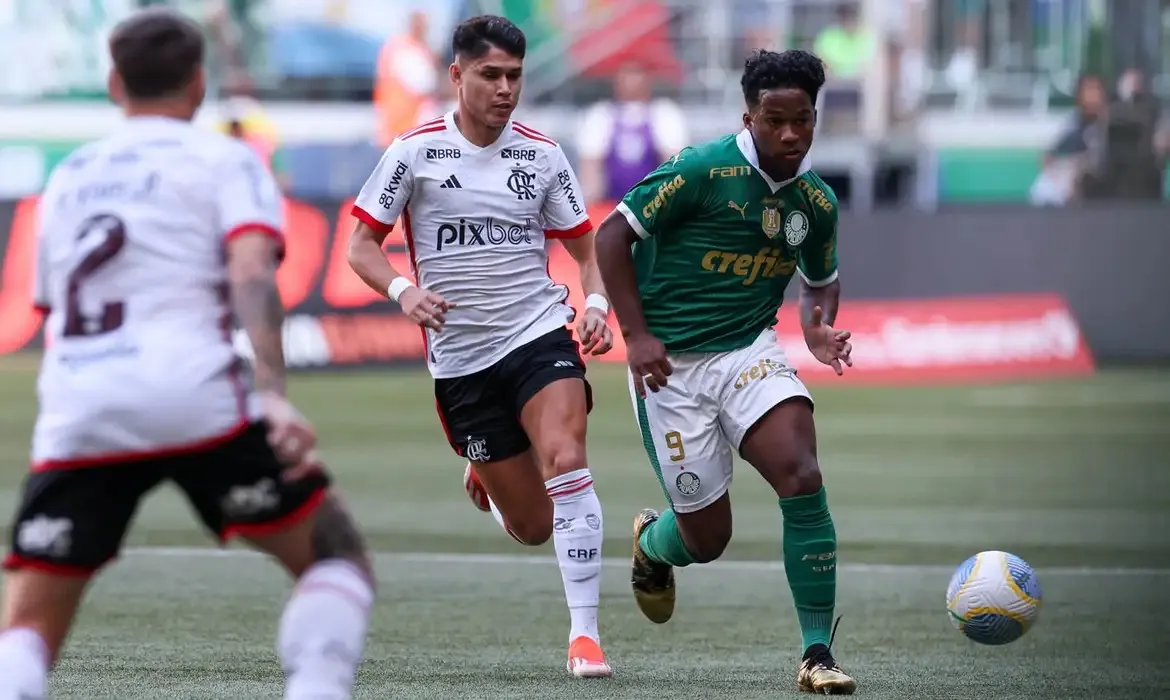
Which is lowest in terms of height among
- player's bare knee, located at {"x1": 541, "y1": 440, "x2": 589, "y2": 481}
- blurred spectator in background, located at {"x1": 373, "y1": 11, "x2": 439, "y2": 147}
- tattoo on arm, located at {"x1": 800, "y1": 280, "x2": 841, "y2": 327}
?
blurred spectator in background, located at {"x1": 373, "y1": 11, "x2": 439, "y2": 147}

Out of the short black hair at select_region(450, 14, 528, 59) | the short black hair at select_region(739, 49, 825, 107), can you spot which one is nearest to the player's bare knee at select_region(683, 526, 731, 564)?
the short black hair at select_region(739, 49, 825, 107)

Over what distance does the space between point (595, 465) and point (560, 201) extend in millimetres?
6191

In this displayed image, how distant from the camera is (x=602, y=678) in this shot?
650cm

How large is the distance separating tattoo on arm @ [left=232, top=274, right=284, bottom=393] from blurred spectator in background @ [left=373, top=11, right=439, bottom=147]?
17.6 metres

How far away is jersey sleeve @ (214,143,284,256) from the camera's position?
4.38m

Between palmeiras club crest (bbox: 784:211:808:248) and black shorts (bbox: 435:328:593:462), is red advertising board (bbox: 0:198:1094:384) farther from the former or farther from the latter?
palmeiras club crest (bbox: 784:211:808:248)

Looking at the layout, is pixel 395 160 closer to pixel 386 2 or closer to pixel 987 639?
pixel 987 639

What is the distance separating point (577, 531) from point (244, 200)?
290 centimetres

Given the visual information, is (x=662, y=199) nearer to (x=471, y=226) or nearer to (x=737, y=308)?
(x=737, y=308)

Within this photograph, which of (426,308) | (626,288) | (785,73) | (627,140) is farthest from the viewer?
(627,140)

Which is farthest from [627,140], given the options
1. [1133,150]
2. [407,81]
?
[1133,150]

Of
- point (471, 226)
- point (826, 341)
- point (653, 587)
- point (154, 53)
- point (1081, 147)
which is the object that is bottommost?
point (1081, 147)

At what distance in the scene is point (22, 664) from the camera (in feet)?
14.1

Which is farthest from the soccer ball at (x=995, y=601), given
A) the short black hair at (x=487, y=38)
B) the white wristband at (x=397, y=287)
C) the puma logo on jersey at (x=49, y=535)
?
the puma logo on jersey at (x=49, y=535)
